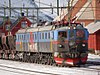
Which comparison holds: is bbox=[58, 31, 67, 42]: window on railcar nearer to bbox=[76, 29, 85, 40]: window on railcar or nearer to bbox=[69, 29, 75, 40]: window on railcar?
bbox=[69, 29, 75, 40]: window on railcar

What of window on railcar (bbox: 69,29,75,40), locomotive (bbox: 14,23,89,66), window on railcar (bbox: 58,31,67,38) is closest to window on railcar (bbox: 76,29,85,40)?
locomotive (bbox: 14,23,89,66)

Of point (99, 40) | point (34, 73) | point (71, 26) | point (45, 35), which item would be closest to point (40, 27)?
point (45, 35)

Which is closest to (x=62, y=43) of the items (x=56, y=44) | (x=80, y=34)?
(x=56, y=44)

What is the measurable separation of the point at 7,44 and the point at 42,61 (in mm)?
11808

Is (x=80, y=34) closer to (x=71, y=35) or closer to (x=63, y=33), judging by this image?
(x=71, y=35)

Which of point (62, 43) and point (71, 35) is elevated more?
point (71, 35)

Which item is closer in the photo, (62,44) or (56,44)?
(62,44)

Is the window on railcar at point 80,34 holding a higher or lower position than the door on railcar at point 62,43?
higher

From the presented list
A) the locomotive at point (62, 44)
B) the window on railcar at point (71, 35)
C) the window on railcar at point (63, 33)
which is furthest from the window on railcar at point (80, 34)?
the window on railcar at point (63, 33)

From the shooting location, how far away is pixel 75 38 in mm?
27391

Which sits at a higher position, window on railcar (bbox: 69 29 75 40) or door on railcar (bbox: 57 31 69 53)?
window on railcar (bbox: 69 29 75 40)

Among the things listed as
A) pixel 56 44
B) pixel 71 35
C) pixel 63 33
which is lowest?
pixel 56 44

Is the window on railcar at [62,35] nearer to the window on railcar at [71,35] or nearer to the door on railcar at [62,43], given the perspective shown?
the door on railcar at [62,43]

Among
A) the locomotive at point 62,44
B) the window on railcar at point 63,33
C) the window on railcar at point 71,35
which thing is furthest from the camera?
the window on railcar at point 63,33
